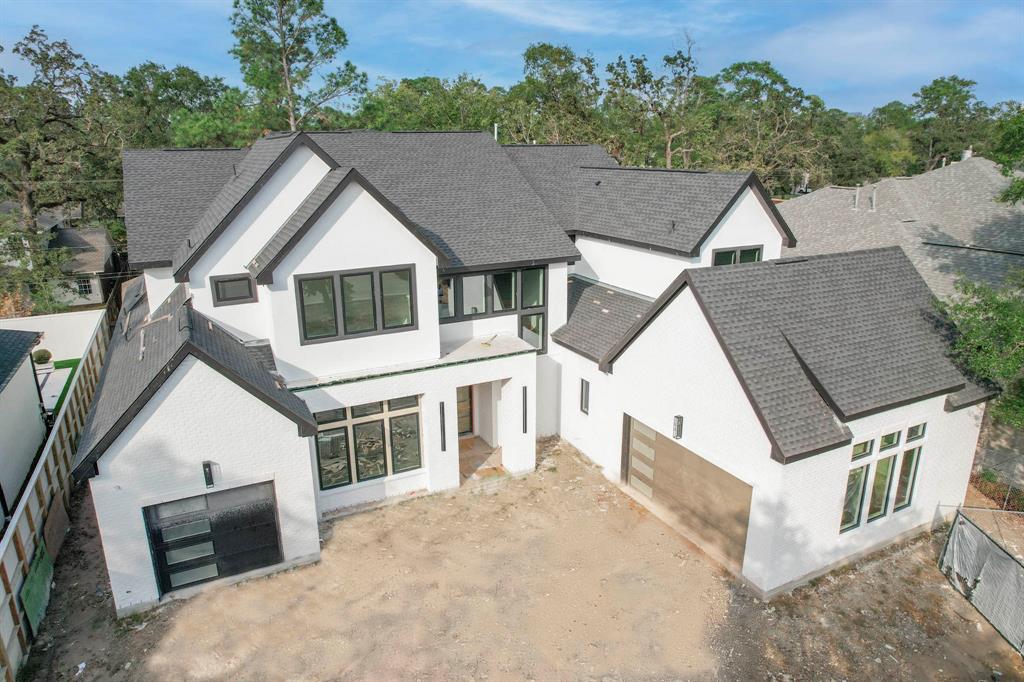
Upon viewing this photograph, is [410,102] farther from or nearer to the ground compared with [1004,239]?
farther from the ground

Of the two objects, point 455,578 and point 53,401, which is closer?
point 455,578

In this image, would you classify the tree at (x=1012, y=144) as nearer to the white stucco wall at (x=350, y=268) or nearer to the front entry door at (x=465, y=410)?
the white stucco wall at (x=350, y=268)

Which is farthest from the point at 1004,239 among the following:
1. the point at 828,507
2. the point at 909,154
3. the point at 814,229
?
the point at 909,154

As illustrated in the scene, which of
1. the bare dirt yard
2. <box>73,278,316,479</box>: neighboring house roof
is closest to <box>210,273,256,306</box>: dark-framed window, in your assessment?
<box>73,278,316,479</box>: neighboring house roof

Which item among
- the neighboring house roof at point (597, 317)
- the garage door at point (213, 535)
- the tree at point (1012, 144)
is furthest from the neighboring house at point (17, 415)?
the tree at point (1012, 144)

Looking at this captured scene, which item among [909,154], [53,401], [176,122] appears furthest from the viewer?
[909,154]

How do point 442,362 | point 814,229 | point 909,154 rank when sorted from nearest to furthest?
point 442,362
point 814,229
point 909,154

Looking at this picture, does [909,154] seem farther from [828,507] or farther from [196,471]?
[196,471]
